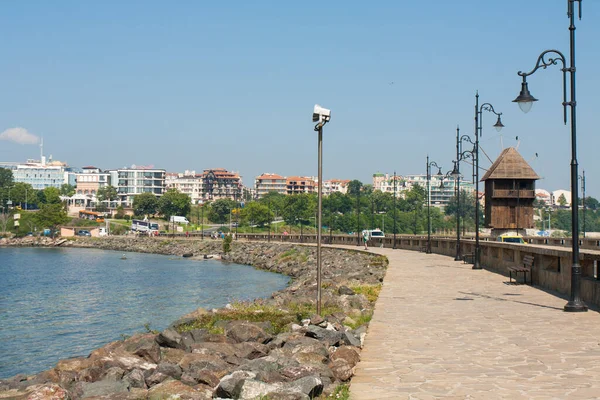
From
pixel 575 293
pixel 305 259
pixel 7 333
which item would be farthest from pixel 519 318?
pixel 305 259

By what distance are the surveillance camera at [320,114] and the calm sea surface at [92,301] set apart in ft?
37.7

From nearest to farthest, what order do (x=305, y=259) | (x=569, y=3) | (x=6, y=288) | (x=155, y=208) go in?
(x=569, y=3) → (x=6, y=288) → (x=305, y=259) → (x=155, y=208)

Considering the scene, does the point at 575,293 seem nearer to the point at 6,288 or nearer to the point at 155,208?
the point at 6,288

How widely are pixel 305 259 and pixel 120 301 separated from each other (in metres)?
26.4

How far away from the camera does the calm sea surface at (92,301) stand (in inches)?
976

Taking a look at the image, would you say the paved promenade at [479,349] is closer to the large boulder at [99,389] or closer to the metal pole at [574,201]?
the metal pole at [574,201]

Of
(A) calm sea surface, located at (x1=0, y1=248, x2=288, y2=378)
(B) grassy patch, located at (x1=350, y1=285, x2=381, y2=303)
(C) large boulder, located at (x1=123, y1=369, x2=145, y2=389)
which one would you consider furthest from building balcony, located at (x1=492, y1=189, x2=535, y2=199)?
(C) large boulder, located at (x1=123, y1=369, x2=145, y2=389)

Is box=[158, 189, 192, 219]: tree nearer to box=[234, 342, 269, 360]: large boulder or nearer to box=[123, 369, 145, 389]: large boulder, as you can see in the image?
box=[234, 342, 269, 360]: large boulder

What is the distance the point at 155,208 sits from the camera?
19338 cm

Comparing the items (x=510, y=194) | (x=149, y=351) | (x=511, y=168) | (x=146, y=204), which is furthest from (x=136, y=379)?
(x=146, y=204)

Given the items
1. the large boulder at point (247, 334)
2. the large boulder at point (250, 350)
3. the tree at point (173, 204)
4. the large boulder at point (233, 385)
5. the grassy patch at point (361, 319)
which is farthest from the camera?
the tree at point (173, 204)

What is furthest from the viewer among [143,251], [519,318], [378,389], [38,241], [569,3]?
[38,241]

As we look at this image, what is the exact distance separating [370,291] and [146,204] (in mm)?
175647

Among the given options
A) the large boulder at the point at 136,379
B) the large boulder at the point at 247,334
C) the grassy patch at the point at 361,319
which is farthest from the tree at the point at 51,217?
the large boulder at the point at 136,379
